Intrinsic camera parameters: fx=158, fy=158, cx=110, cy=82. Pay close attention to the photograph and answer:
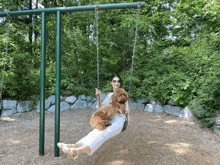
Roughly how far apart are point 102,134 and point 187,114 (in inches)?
136

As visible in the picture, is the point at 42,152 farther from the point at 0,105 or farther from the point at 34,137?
the point at 0,105

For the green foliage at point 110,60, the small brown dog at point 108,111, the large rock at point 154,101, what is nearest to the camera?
the small brown dog at point 108,111

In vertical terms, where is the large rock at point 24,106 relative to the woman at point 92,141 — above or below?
below

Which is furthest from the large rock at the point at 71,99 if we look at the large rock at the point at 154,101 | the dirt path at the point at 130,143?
the large rock at the point at 154,101

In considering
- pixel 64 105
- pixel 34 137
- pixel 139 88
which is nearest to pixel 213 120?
pixel 139 88

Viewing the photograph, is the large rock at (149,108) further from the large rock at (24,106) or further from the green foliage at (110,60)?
the large rock at (24,106)

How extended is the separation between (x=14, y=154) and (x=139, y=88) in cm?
415

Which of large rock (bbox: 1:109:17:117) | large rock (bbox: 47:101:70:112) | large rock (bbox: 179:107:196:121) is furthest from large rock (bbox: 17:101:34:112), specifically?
large rock (bbox: 179:107:196:121)

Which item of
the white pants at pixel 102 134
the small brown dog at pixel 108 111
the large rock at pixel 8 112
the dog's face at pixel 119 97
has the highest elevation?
the dog's face at pixel 119 97

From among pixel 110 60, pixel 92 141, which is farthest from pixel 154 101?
pixel 92 141

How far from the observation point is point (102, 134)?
181 centimetres

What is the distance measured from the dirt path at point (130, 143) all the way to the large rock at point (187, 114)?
194mm

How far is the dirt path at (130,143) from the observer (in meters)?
2.31

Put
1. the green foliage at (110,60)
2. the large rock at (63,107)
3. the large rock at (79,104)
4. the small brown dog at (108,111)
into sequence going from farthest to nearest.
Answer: the large rock at (79,104) → the large rock at (63,107) → the green foliage at (110,60) → the small brown dog at (108,111)
